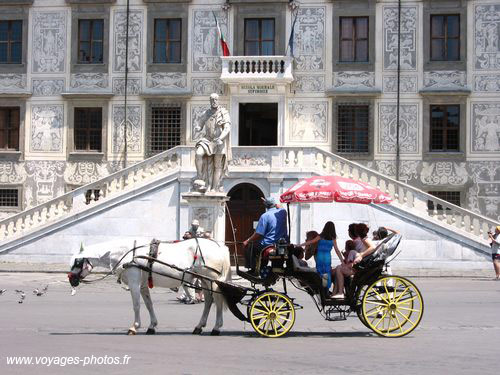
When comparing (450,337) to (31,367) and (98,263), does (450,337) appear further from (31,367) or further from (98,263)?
(31,367)

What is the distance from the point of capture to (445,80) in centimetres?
3644

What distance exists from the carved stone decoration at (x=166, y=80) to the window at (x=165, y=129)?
0.90 m

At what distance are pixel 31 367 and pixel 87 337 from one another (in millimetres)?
3100

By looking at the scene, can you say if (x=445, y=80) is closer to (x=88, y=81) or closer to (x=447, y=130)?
(x=447, y=130)

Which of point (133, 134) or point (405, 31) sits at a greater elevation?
point (405, 31)

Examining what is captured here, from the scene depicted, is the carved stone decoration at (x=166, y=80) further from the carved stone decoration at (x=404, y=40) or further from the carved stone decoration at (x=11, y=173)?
the carved stone decoration at (x=404, y=40)

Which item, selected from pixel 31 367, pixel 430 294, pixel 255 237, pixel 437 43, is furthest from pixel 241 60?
pixel 31 367

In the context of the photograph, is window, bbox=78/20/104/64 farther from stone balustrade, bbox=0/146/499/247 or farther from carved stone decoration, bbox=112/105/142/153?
stone balustrade, bbox=0/146/499/247

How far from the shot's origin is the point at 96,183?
33.2m

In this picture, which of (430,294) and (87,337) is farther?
(430,294)

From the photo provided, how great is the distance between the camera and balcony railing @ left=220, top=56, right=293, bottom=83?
36188mm

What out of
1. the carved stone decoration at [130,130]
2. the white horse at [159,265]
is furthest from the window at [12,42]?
the white horse at [159,265]

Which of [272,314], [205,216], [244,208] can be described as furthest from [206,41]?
[272,314]

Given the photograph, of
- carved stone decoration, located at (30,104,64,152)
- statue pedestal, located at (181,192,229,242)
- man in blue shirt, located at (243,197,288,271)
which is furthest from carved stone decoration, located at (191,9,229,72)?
man in blue shirt, located at (243,197,288,271)
